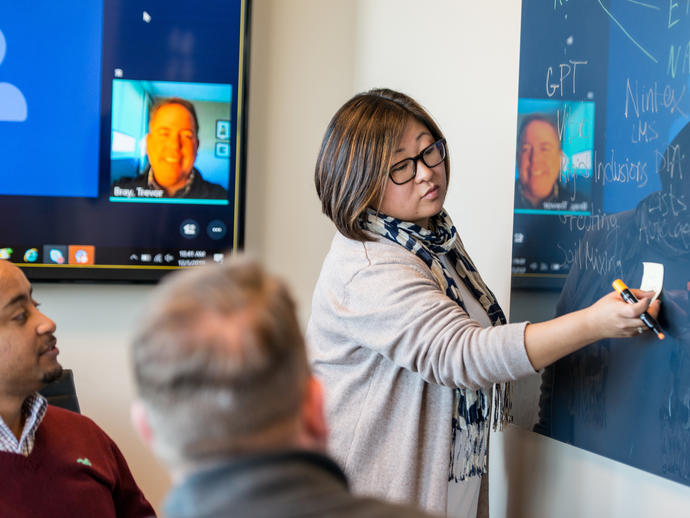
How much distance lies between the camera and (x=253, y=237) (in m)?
3.00

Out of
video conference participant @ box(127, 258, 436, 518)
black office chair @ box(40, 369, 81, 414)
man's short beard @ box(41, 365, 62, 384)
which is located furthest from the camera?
black office chair @ box(40, 369, 81, 414)

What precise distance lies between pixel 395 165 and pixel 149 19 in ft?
5.26

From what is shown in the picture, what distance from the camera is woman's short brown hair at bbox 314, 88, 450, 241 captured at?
5.19 ft

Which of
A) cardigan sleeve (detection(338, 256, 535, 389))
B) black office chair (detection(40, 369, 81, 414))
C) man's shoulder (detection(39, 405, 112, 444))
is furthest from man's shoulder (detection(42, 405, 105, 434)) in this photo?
cardigan sleeve (detection(338, 256, 535, 389))

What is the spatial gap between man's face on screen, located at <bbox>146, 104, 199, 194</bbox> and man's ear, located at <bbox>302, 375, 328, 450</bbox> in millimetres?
2267

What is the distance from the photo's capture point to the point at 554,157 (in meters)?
1.79

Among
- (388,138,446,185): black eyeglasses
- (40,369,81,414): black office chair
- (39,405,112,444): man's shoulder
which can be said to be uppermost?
(388,138,446,185): black eyeglasses

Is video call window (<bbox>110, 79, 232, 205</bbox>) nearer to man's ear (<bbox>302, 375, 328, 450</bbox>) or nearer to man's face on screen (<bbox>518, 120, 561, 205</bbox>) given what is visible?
man's face on screen (<bbox>518, 120, 561, 205</bbox>)

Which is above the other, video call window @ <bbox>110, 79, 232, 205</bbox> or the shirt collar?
video call window @ <bbox>110, 79, 232, 205</bbox>

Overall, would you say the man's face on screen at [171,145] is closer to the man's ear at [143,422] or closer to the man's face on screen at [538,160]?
the man's face on screen at [538,160]

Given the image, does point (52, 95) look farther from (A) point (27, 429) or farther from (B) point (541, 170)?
(B) point (541, 170)

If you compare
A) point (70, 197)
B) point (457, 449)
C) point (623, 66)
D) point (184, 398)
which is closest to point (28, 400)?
point (457, 449)

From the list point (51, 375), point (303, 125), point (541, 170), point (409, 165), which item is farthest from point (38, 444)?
point (303, 125)

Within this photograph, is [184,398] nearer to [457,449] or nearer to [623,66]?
[457,449]
